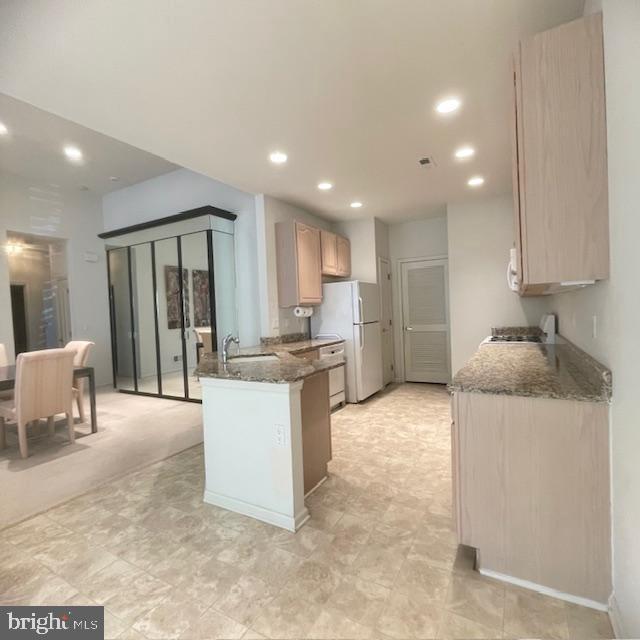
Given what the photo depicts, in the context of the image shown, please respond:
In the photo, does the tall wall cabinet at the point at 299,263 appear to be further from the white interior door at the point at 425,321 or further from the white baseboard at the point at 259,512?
the white baseboard at the point at 259,512

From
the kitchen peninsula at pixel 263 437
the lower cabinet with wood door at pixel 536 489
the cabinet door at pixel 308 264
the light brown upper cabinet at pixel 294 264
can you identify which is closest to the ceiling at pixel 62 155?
the light brown upper cabinet at pixel 294 264

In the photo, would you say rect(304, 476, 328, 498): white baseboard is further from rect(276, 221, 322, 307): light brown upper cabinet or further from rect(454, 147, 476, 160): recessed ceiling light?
rect(454, 147, 476, 160): recessed ceiling light

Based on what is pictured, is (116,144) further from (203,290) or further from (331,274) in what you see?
(331,274)

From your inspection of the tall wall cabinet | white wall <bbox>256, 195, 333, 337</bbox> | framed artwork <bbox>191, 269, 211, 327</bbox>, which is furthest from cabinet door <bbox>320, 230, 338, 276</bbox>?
framed artwork <bbox>191, 269, 211, 327</bbox>

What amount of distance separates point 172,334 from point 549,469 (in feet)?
15.6

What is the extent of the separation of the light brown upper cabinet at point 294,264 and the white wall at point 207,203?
43 centimetres

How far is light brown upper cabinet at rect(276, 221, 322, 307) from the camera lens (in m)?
3.98

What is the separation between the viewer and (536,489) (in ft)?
4.64

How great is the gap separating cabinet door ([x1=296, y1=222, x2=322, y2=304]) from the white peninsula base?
209cm

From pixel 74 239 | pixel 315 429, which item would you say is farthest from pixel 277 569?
pixel 74 239

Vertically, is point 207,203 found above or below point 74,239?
above

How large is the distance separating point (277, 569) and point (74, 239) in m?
5.92

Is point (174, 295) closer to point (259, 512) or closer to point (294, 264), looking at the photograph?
point (294, 264)

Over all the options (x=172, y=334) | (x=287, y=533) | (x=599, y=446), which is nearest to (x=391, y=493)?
(x=287, y=533)
